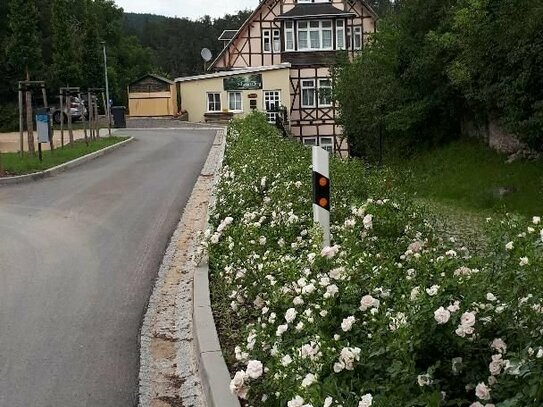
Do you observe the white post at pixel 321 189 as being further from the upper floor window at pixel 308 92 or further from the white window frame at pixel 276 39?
the white window frame at pixel 276 39

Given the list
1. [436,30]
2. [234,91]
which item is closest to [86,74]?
[234,91]

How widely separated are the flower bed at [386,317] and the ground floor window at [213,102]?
41045 mm

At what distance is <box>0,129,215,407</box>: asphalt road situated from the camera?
17.2ft

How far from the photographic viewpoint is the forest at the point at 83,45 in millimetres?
32688

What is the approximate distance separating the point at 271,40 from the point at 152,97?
10.3m

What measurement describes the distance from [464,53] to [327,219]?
17190 mm

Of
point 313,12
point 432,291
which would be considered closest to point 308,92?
point 313,12

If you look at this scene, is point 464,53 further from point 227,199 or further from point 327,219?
point 327,219

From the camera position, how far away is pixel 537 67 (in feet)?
60.2

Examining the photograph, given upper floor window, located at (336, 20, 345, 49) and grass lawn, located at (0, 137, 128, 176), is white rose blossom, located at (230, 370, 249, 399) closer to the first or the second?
grass lawn, located at (0, 137, 128, 176)

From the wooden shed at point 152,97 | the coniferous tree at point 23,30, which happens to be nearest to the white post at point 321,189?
the coniferous tree at point 23,30

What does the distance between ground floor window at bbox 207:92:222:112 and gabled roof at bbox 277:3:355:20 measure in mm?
6209

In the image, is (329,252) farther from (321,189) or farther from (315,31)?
(315,31)

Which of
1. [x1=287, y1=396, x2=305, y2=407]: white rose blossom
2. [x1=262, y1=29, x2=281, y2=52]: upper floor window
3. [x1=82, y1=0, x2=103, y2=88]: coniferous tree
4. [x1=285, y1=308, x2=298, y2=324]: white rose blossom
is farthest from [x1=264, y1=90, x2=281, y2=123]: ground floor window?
[x1=287, y1=396, x2=305, y2=407]: white rose blossom
